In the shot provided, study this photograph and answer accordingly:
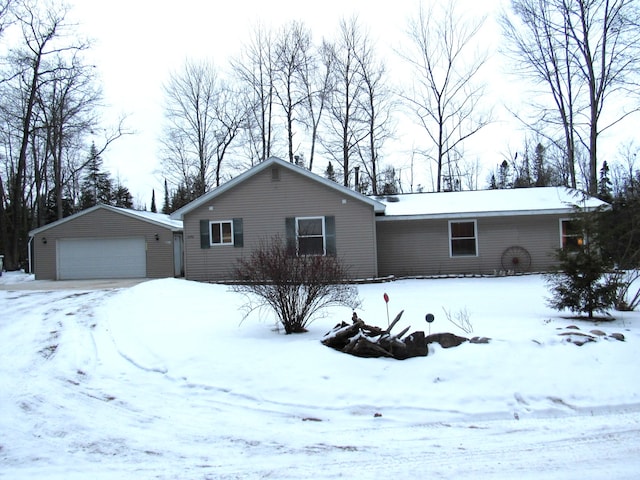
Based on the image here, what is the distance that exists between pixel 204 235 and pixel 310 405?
13077 millimetres

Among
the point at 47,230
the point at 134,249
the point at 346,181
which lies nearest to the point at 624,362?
the point at 134,249

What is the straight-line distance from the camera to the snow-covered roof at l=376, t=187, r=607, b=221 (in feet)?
55.4

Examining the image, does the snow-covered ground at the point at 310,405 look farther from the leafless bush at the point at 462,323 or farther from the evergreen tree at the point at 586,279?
the evergreen tree at the point at 586,279

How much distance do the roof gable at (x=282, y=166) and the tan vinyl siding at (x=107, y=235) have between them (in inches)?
125

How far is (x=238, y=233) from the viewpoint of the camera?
16812mm

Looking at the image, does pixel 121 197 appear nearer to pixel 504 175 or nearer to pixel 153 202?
pixel 153 202

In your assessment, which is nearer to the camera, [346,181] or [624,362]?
[624,362]

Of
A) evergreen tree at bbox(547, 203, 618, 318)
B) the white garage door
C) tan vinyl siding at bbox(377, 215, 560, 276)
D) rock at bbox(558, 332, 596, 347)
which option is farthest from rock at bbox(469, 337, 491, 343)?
the white garage door

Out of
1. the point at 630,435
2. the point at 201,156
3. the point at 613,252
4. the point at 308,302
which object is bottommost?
the point at 630,435

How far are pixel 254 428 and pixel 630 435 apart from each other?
3335mm

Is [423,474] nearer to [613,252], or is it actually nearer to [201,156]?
[613,252]

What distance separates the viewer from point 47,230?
65.4 feet

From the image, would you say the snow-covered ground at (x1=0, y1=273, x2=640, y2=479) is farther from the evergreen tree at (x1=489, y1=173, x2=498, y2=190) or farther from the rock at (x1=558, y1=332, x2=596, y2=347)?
the evergreen tree at (x1=489, y1=173, x2=498, y2=190)

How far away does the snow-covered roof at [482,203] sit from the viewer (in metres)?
16.9
